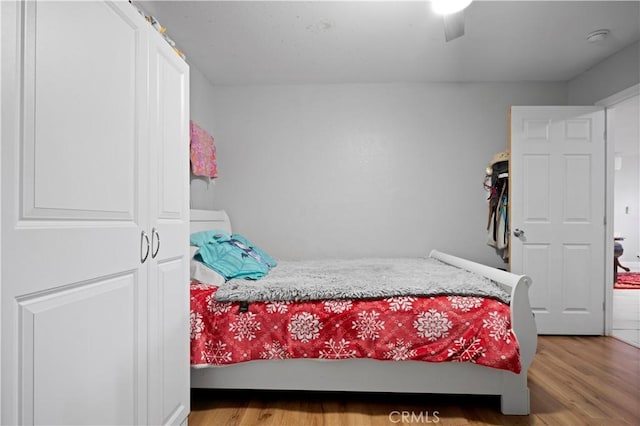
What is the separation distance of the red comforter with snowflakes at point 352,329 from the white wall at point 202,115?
1.69 metres

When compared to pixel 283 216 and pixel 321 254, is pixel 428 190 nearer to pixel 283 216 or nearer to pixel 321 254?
pixel 321 254

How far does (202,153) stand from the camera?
3459 millimetres

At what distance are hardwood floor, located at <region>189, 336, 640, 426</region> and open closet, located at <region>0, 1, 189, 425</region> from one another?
19.3 inches

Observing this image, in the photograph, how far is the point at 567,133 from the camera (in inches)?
135

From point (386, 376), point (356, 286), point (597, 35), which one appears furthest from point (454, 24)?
point (386, 376)

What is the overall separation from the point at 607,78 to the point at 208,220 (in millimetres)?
3947

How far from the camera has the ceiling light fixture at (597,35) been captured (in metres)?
2.83

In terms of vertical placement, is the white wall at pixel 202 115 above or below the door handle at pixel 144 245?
above

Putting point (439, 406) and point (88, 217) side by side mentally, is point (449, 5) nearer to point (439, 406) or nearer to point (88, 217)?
point (88, 217)

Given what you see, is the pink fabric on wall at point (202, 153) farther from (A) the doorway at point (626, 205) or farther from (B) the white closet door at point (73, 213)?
(A) the doorway at point (626, 205)

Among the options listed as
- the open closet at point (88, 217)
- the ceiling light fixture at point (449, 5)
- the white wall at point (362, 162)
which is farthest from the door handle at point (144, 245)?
the white wall at point (362, 162)

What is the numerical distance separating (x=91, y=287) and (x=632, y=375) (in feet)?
10.8

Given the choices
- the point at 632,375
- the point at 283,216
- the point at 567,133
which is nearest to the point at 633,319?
the point at 632,375

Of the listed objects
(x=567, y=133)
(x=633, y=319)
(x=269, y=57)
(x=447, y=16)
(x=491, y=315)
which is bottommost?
(x=633, y=319)
